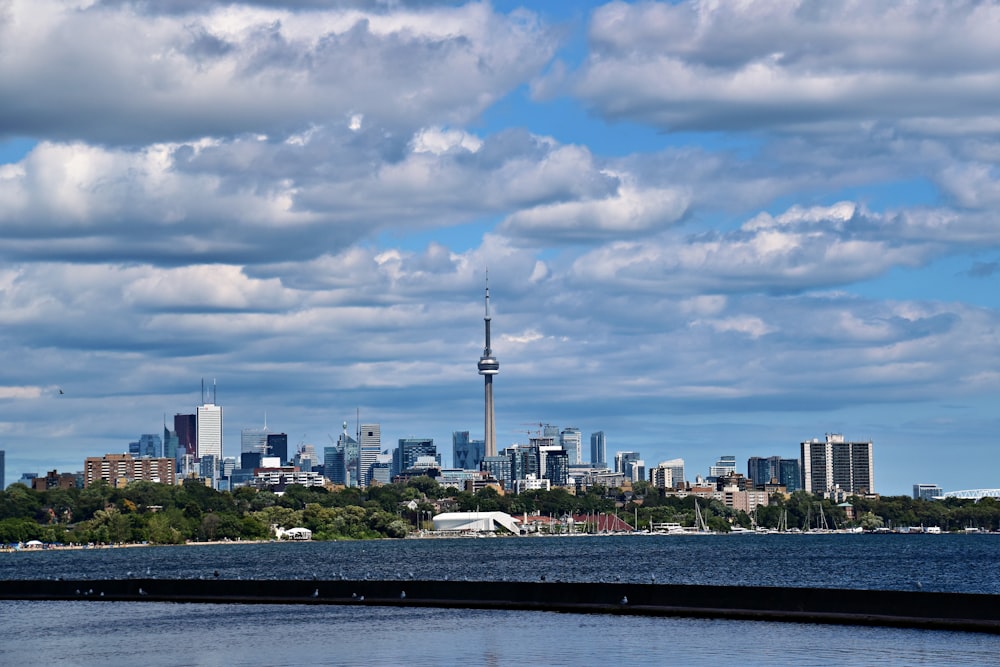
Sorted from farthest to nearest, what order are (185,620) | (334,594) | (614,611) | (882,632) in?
Answer: (334,594)
(185,620)
(614,611)
(882,632)

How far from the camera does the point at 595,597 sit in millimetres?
66312

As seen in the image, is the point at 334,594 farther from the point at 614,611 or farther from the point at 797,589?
the point at 797,589

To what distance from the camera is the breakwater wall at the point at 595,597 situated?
53531mm

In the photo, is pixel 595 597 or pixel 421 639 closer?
pixel 421 639

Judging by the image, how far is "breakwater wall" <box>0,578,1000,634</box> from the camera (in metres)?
53.5

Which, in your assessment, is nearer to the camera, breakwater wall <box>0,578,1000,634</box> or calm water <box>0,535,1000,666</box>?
calm water <box>0,535,1000,666</box>

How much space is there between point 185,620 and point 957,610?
32319 mm

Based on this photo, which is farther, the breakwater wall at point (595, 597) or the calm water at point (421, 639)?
the breakwater wall at point (595, 597)

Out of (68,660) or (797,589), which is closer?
(68,660)

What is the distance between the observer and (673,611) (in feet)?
202

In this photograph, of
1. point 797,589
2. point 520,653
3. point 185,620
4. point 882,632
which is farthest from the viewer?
point 185,620

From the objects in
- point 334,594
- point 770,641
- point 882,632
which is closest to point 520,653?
point 770,641

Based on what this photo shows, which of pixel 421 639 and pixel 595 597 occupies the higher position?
pixel 595 597

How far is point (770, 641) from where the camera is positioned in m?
49.9
